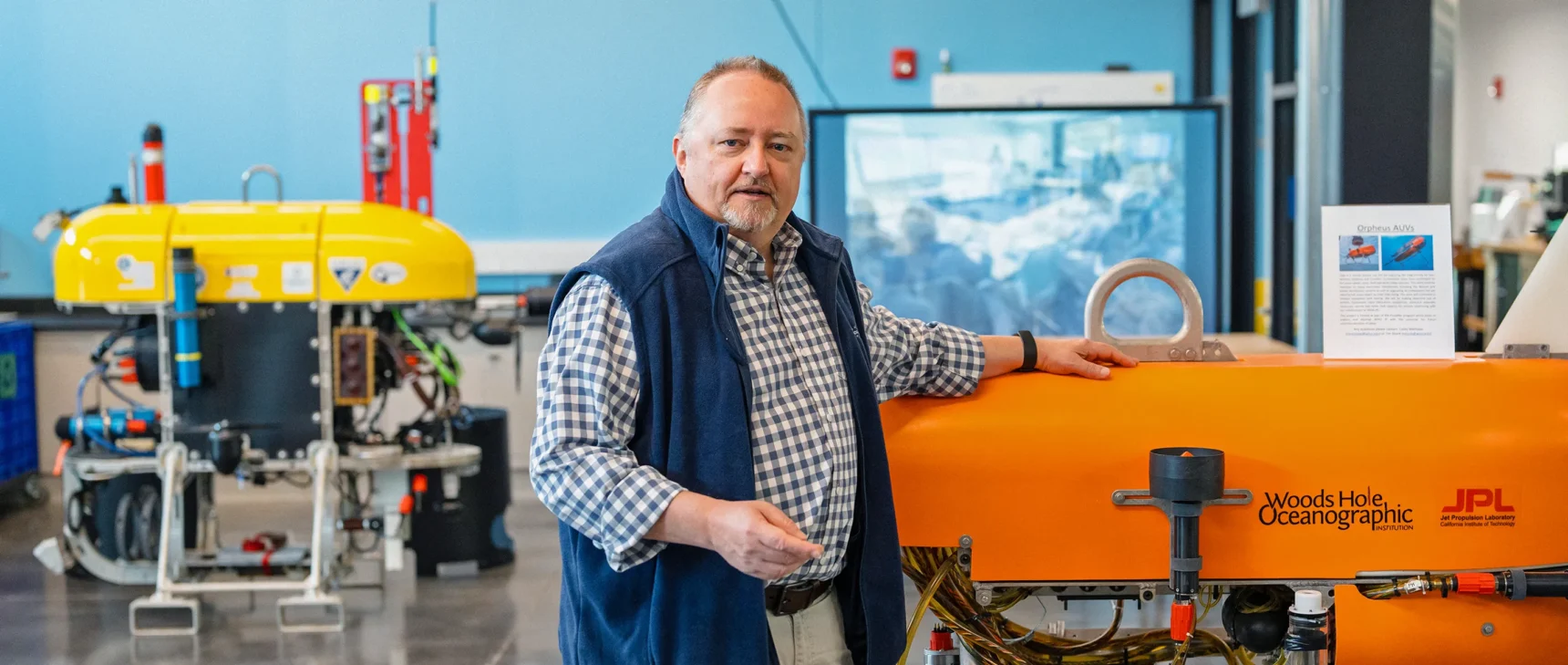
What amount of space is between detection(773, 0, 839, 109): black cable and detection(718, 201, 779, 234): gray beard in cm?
541

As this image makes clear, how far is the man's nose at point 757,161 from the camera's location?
1.91m

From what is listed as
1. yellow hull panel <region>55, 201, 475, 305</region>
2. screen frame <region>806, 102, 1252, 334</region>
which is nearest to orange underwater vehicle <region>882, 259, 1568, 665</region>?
yellow hull panel <region>55, 201, 475, 305</region>

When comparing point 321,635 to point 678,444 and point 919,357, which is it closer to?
point 919,357

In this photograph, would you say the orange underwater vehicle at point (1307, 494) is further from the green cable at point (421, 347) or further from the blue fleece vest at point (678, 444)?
the green cable at point (421, 347)

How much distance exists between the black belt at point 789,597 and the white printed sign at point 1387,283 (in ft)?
3.62

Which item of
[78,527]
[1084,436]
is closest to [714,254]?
[1084,436]

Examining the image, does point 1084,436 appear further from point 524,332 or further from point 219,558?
point 524,332

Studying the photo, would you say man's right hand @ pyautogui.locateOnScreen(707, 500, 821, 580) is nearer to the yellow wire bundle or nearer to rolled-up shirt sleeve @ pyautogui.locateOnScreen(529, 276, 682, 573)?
rolled-up shirt sleeve @ pyautogui.locateOnScreen(529, 276, 682, 573)

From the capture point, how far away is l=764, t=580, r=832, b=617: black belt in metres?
2.01

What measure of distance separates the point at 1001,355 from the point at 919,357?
0.19 meters

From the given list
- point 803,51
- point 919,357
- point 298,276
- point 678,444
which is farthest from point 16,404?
point 678,444

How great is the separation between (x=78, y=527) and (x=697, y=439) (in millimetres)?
4038

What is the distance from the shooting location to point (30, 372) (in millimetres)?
6934

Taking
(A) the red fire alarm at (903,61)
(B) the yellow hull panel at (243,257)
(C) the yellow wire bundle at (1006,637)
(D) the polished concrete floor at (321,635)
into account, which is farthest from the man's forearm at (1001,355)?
(A) the red fire alarm at (903,61)
